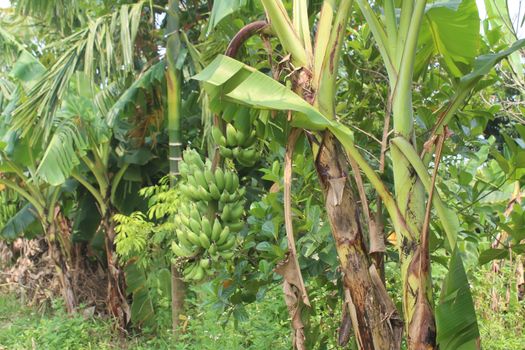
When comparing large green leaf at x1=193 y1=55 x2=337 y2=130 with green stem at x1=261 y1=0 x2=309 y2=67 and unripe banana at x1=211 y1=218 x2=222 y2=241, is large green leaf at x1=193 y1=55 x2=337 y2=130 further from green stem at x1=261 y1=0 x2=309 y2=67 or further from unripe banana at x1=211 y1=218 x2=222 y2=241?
unripe banana at x1=211 y1=218 x2=222 y2=241

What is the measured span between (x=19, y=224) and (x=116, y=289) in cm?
117

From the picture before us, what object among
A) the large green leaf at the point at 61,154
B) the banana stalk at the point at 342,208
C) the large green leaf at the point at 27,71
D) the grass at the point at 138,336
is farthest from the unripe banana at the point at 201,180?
the large green leaf at the point at 27,71

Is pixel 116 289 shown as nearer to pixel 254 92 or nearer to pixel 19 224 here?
pixel 19 224

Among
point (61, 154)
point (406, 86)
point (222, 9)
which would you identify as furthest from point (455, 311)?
point (61, 154)

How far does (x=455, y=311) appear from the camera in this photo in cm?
129

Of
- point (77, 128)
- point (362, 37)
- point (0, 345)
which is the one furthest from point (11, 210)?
point (362, 37)

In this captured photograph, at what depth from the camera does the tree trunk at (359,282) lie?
4.47 ft

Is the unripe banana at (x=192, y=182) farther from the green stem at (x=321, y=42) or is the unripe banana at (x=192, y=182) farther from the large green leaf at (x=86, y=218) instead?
the large green leaf at (x=86, y=218)

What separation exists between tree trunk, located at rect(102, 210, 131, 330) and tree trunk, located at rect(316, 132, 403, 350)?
3.69 metres

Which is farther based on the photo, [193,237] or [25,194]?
[25,194]

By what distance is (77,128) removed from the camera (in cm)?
411

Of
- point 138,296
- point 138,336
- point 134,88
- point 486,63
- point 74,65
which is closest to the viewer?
point 486,63

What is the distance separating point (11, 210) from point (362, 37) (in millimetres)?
5177

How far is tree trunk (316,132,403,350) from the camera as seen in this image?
136 centimetres
